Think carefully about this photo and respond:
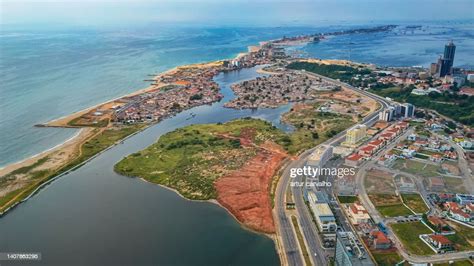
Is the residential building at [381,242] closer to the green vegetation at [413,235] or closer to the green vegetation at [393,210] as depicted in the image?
the green vegetation at [413,235]

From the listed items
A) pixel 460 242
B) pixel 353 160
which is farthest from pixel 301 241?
pixel 353 160

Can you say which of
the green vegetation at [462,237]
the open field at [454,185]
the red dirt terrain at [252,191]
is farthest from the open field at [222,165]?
the open field at [454,185]

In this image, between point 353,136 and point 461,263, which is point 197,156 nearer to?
point 353,136

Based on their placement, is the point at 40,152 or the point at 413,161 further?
the point at 40,152

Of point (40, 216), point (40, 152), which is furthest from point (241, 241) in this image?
Result: point (40, 152)

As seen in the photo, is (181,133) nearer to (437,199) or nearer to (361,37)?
(437,199)
